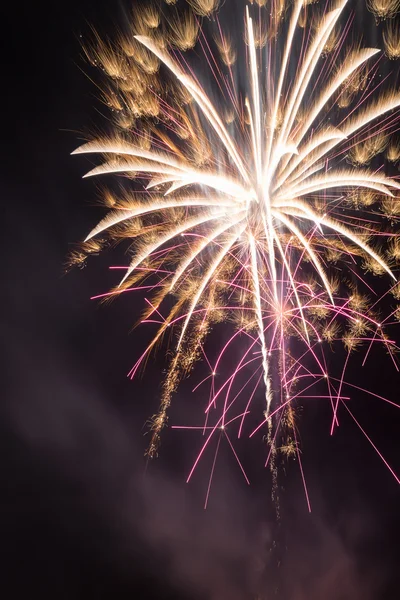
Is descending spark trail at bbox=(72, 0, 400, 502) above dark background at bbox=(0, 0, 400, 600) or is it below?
above

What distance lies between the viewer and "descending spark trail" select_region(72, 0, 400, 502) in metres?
4.49

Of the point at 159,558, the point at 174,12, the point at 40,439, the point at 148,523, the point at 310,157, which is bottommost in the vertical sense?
the point at 159,558

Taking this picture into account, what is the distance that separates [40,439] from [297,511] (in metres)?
4.23

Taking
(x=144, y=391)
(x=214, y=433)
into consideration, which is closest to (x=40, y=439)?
(x=144, y=391)

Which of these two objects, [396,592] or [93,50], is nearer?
[93,50]

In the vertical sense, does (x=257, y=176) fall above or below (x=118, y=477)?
above

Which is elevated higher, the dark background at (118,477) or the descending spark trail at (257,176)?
the descending spark trail at (257,176)

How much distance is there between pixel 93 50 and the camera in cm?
515

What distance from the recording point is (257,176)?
479 centimetres

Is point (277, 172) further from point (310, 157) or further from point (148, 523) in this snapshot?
point (148, 523)

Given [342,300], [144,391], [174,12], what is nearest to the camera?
[174,12]

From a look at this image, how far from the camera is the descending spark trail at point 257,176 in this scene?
14.7 feet

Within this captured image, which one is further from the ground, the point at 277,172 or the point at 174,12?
the point at 174,12

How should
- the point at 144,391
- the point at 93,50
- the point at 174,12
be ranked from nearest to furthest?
the point at 174,12 < the point at 93,50 < the point at 144,391
